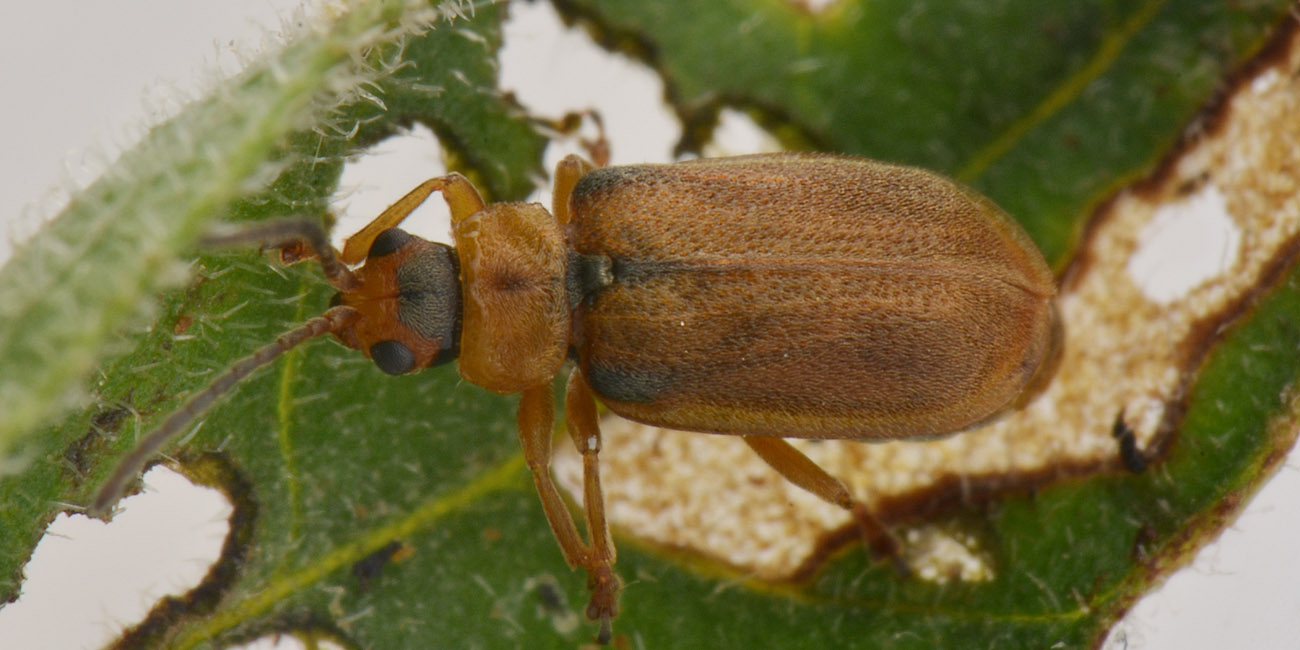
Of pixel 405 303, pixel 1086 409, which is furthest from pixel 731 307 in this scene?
pixel 1086 409

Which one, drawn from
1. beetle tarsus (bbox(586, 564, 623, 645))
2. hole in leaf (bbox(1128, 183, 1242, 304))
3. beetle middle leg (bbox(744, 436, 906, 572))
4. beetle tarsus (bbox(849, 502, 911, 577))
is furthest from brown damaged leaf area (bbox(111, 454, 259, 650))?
hole in leaf (bbox(1128, 183, 1242, 304))

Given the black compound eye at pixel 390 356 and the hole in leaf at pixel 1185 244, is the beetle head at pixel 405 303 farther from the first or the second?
the hole in leaf at pixel 1185 244

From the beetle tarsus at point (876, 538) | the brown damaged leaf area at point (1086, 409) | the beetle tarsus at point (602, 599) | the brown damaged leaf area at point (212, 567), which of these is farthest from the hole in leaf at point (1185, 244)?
the brown damaged leaf area at point (212, 567)

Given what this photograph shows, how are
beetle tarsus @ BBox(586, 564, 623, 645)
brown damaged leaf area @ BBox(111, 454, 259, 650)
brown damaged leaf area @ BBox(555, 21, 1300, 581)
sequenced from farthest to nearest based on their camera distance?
brown damaged leaf area @ BBox(555, 21, 1300, 581) < beetle tarsus @ BBox(586, 564, 623, 645) < brown damaged leaf area @ BBox(111, 454, 259, 650)

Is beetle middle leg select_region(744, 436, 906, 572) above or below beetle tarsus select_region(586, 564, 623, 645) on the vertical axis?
above

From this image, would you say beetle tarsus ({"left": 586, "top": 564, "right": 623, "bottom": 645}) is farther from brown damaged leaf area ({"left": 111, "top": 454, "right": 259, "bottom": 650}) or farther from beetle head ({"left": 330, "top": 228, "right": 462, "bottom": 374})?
brown damaged leaf area ({"left": 111, "top": 454, "right": 259, "bottom": 650})

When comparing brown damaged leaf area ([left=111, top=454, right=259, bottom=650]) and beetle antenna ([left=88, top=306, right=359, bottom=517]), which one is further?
brown damaged leaf area ([left=111, top=454, right=259, bottom=650])
